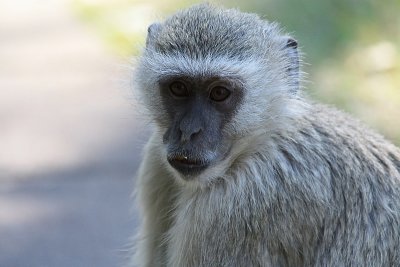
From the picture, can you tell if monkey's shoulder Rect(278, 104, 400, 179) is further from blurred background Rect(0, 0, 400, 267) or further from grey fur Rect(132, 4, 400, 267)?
blurred background Rect(0, 0, 400, 267)

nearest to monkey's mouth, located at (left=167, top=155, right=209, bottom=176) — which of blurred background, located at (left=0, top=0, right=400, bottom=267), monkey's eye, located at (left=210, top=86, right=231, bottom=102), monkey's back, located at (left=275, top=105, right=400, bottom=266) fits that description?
monkey's eye, located at (left=210, top=86, right=231, bottom=102)

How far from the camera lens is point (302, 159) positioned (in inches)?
197

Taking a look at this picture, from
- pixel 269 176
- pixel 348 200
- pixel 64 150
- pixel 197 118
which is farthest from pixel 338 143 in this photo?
pixel 64 150

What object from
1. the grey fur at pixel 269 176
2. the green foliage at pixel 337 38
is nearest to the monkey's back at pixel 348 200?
the grey fur at pixel 269 176

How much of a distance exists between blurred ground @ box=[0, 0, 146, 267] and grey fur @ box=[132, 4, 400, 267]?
0.62 metres

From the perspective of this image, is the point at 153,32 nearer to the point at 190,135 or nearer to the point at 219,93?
the point at 219,93

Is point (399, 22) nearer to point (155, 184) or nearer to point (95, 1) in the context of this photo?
point (95, 1)

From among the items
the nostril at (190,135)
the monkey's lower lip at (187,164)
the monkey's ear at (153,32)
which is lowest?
the monkey's lower lip at (187,164)

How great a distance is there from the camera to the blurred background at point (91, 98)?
7.24m

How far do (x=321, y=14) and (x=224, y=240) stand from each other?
5767 millimetres

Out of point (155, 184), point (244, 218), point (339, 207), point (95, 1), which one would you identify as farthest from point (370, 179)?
point (95, 1)

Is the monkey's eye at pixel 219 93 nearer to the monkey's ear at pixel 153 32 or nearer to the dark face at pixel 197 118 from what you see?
the dark face at pixel 197 118

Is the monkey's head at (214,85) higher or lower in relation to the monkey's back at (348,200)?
higher

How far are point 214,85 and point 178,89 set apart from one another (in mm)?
183
